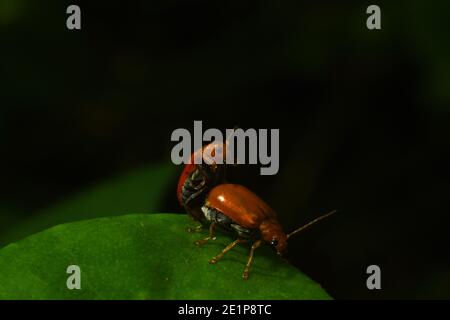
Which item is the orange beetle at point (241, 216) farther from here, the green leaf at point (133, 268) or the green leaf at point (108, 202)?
the green leaf at point (108, 202)

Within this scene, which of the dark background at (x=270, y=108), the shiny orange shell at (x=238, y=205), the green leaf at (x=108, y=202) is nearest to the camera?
the shiny orange shell at (x=238, y=205)

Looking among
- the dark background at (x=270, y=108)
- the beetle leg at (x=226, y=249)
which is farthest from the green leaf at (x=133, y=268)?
the dark background at (x=270, y=108)

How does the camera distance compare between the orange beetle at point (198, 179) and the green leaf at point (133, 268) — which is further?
the orange beetle at point (198, 179)

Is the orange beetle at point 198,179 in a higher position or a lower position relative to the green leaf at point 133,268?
higher

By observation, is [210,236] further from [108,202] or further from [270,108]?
[270,108]
